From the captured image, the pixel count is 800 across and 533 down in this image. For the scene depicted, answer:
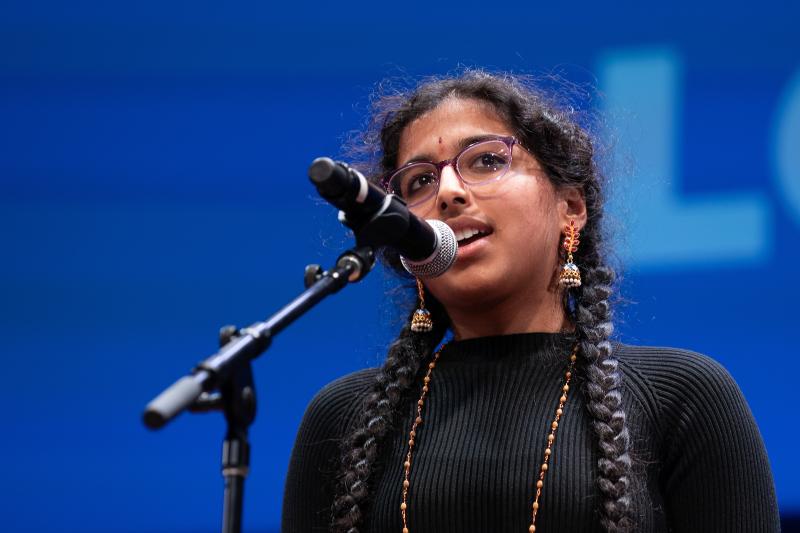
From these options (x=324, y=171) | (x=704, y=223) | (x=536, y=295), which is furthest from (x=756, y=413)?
(x=324, y=171)

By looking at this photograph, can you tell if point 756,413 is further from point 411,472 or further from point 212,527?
point 212,527

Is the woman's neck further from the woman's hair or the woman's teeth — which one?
the woman's teeth

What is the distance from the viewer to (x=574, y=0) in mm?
2684

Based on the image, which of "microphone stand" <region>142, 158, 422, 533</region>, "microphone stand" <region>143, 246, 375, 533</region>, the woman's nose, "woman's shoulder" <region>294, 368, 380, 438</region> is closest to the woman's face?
the woman's nose

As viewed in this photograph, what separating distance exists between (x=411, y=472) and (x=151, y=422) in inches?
32.4

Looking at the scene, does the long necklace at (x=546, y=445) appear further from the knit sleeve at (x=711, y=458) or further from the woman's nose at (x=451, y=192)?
the woman's nose at (x=451, y=192)

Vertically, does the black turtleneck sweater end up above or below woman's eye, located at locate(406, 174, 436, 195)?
below

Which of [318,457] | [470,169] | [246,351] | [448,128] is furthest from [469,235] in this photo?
[246,351]

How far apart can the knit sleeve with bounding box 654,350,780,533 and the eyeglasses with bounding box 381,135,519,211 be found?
18.0 inches

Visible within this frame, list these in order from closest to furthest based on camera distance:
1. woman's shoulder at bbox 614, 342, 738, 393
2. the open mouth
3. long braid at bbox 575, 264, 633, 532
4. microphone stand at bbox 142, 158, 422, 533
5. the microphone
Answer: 1. microphone stand at bbox 142, 158, 422, 533
2. the microphone
3. long braid at bbox 575, 264, 633, 532
4. woman's shoulder at bbox 614, 342, 738, 393
5. the open mouth

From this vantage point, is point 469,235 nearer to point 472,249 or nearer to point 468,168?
point 472,249

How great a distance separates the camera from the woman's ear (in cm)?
190

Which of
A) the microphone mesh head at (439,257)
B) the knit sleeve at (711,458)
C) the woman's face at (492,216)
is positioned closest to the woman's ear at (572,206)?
the woman's face at (492,216)

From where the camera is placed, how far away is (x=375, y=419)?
1784mm
